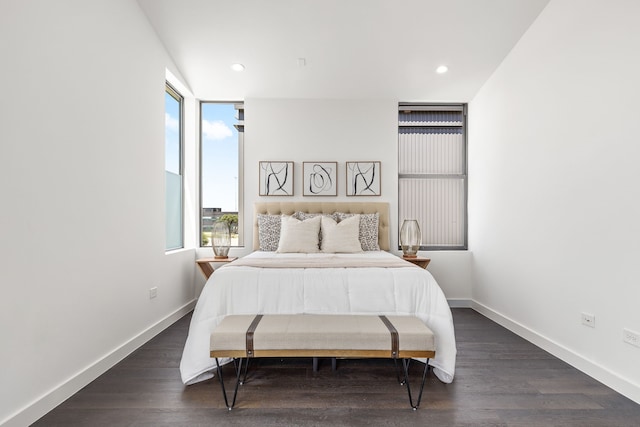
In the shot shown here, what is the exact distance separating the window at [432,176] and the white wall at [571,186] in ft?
2.37

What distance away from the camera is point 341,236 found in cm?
370

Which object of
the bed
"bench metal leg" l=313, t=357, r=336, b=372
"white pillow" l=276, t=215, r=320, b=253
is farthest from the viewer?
"white pillow" l=276, t=215, r=320, b=253

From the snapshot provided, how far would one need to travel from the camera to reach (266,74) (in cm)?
377

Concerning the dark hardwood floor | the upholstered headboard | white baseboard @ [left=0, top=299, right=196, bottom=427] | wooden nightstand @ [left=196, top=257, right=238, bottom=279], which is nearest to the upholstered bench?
the dark hardwood floor

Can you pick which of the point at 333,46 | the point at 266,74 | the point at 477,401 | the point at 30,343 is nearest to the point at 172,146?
the point at 266,74

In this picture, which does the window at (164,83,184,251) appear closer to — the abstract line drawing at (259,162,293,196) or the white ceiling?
the white ceiling

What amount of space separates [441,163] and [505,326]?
6.74ft

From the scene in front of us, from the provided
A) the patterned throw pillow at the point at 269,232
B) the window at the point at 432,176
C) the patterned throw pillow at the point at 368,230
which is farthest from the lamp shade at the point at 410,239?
the patterned throw pillow at the point at 269,232

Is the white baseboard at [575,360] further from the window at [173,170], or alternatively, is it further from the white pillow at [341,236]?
the window at [173,170]

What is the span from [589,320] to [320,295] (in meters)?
1.83

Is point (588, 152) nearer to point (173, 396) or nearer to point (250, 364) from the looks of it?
point (250, 364)

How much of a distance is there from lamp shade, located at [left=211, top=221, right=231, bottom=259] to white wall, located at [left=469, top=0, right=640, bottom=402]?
113 inches

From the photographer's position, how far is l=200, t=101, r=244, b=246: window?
14.3 ft

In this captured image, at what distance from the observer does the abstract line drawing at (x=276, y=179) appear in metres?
4.20
